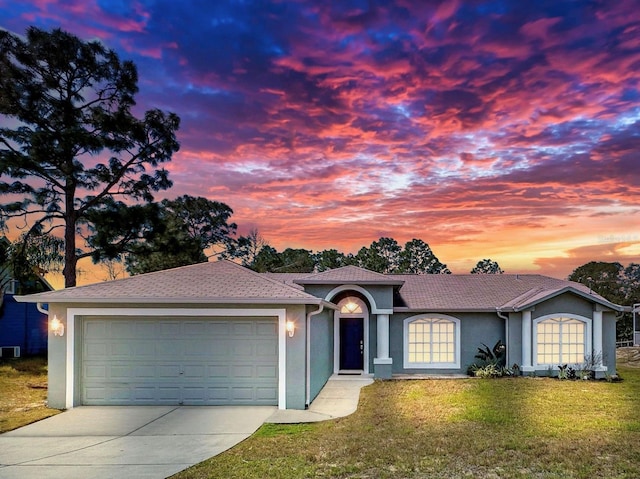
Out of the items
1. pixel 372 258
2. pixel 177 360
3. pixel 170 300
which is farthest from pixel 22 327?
pixel 372 258

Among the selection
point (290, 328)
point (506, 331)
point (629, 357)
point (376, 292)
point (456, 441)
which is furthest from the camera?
point (629, 357)

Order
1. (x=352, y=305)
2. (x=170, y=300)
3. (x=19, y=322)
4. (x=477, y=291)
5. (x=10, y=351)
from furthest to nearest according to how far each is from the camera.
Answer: (x=19, y=322)
(x=10, y=351)
(x=477, y=291)
(x=352, y=305)
(x=170, y=300)

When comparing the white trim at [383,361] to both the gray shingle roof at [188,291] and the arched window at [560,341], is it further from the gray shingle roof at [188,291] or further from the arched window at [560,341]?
the gray shingle roof at [188,291]

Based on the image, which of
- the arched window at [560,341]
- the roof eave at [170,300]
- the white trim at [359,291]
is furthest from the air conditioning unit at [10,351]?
the arched window at [560,341]

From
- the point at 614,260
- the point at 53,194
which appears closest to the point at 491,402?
the point at 53,194

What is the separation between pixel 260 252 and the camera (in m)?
46.0

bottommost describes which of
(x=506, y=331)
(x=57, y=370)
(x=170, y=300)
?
(x=57, y=370)

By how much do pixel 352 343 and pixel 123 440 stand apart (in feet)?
34.4

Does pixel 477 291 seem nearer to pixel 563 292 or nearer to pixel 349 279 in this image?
pixel 563 292

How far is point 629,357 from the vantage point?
25.4m

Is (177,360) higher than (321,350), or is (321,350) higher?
(177,360)

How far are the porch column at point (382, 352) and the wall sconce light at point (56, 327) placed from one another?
9583 mm

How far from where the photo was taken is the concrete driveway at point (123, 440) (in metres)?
7.61

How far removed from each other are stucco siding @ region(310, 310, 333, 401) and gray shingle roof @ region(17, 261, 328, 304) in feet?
4.87
